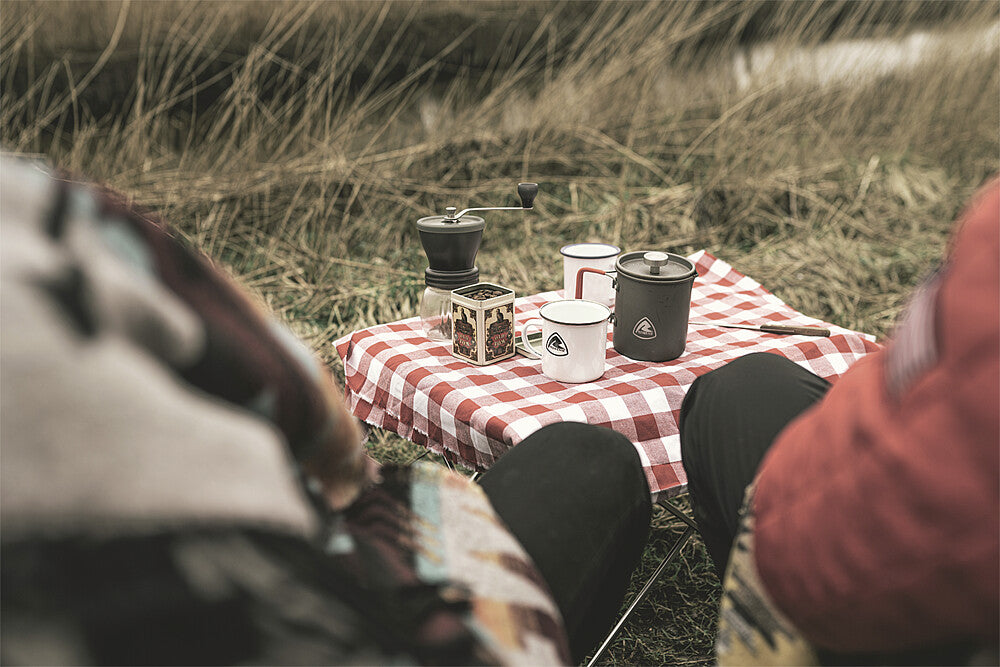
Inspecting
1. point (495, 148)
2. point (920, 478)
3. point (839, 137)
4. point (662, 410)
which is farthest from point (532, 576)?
point (839, 137)

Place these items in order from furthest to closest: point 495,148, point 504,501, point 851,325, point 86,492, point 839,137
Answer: point 839,137
point 495,148
point 851,325
point 504,501
point 86,492

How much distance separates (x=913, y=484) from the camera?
1.29ft

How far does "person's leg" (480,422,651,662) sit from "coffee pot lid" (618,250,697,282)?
44cm

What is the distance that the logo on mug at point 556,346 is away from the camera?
109 centimetres

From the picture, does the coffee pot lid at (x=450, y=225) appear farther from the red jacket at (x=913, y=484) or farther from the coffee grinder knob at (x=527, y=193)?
the red jacket at (x=913, y=484)

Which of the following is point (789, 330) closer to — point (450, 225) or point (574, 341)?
point (574, 341)

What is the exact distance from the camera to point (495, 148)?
301 cm

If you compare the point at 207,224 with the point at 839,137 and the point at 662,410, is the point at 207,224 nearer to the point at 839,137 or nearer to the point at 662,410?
the point at 662,410

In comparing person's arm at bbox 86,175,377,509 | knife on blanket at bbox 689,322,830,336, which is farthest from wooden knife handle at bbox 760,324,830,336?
person's arm at bbox 86,175,377,509

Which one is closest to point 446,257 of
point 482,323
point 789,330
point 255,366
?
point 482,323

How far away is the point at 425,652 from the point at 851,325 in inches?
93.8

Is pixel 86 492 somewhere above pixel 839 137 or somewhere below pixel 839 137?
above

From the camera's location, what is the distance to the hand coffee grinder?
123 centimetres

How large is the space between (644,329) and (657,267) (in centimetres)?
10
